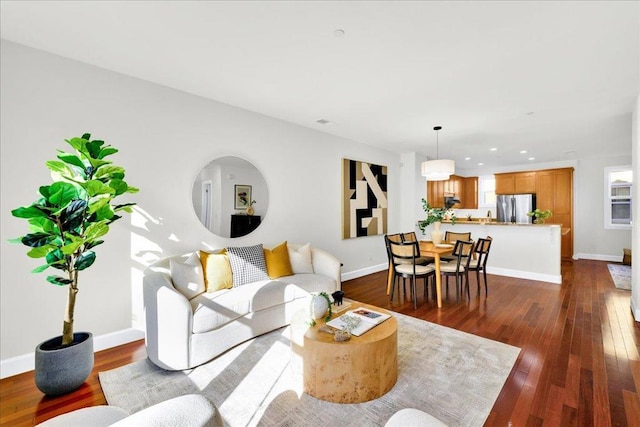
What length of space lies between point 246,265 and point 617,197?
368 inches

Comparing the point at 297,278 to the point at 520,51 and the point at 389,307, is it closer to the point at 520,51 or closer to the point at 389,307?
the point at 389,307

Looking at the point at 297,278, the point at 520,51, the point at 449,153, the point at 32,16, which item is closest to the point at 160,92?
the point at 32,16

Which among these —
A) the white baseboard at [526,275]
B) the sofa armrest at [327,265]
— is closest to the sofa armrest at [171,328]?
the sofa armrest at [327,265]

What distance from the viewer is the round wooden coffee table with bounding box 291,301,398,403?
1941mm

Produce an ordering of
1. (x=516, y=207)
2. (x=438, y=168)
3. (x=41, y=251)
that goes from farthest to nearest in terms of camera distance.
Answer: (x=516, y=207) → (x=438, y=168) → (x=41, y=251)

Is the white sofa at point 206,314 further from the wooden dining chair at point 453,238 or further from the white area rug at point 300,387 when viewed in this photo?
the wooden dining chair at point 453,238

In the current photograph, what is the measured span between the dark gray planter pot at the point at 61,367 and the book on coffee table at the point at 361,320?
192cm

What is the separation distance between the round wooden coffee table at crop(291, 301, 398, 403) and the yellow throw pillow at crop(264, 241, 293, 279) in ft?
4.91

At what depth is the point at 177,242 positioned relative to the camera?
10.7 ft

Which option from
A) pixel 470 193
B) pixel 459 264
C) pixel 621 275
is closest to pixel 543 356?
pixel 459 264

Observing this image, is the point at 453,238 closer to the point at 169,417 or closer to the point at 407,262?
the point at 407,262

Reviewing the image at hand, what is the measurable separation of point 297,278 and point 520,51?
321 centimetres

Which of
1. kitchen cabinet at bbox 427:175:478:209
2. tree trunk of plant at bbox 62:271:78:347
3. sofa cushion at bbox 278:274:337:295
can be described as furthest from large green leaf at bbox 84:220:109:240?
kitchen cabinet at bbox 427:175:478:209

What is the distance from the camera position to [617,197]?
7.14 metres
